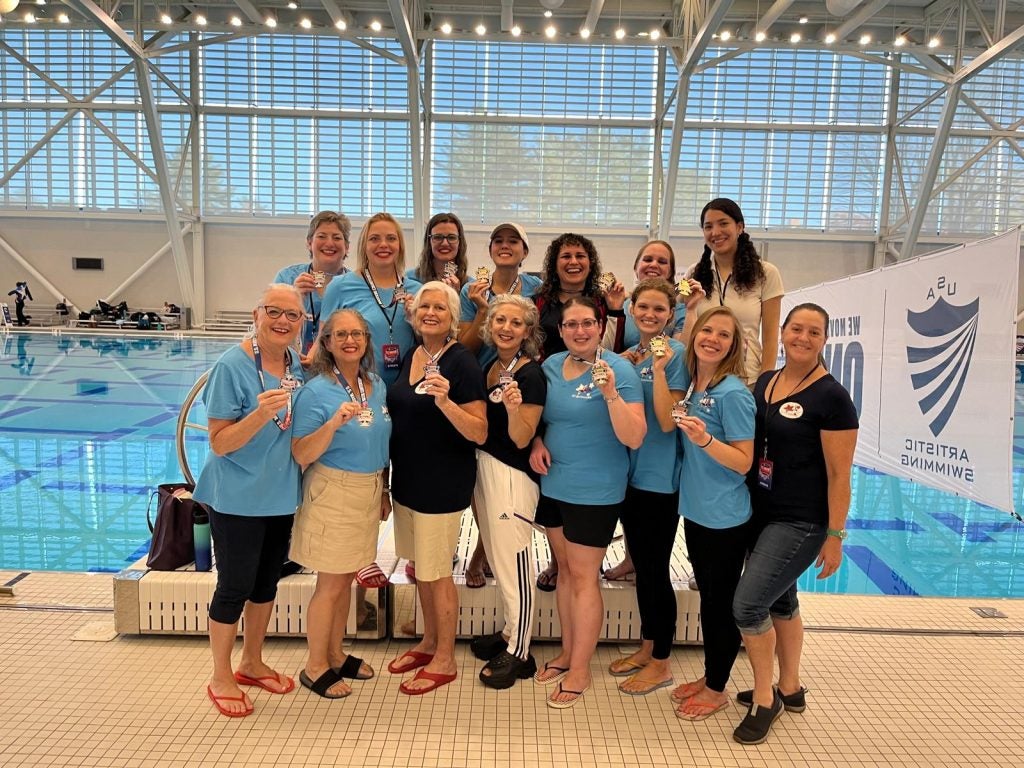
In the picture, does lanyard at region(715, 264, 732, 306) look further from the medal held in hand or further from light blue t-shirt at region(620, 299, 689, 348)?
the medal held in hand

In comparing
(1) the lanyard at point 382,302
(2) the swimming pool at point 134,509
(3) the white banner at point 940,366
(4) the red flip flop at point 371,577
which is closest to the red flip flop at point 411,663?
(4) the red flip flop at point 371,577

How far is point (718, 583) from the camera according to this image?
2447 mm

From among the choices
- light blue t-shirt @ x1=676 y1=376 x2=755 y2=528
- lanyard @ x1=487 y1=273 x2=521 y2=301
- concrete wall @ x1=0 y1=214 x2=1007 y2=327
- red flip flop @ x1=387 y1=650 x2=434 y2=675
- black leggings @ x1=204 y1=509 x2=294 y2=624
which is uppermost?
concrete wall @ x1=0 y1=214 x2=1007 y2=327

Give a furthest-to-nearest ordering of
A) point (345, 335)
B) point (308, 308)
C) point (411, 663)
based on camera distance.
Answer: point (308, 308) → point (411, 663) → point (345, 335)

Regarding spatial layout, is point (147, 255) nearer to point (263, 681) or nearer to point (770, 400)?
point (263, 681)

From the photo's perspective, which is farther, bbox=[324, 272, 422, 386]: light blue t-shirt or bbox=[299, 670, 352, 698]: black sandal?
bbox=[324, 272, 422, 386]: light blue t-shirt

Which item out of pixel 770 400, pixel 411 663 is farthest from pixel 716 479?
pixel 411 663

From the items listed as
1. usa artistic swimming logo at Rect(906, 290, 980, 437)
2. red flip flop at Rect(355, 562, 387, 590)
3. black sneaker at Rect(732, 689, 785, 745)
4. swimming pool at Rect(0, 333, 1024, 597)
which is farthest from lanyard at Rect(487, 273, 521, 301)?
usa artistic swimming logo at Rect(906, 290, 980, 437)

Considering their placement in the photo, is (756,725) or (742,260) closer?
(756,725)

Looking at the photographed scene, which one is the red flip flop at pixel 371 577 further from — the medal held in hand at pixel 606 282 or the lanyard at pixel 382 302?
the medal held in hand at pixel 606 282

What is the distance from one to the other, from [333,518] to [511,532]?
71cm

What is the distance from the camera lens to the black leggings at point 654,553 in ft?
8.61

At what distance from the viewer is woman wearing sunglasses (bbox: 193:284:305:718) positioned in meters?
2.23

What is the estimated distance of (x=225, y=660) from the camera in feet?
8.13
